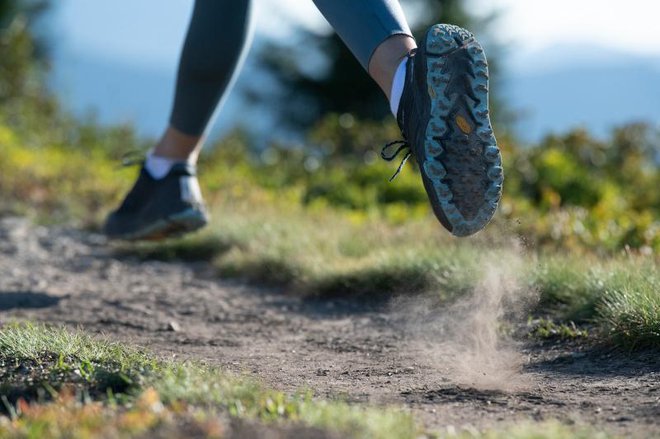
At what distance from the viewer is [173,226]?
3490mm

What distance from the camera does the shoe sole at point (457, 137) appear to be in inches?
86.0

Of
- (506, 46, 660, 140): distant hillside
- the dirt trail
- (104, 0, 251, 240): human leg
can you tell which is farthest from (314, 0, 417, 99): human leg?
(506, 46, 660, 140): distant hillside

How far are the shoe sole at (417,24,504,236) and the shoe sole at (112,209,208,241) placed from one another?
4.64 ft

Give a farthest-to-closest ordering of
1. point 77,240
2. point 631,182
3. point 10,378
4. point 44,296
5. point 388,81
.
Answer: point 631,182, point 77,240, point 44,296, point 388,81, point 10,378

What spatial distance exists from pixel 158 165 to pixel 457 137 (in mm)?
1597

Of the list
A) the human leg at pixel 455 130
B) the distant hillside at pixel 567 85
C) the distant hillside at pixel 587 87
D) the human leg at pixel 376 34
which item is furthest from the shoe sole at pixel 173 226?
the distant hillside at pixel 587 87

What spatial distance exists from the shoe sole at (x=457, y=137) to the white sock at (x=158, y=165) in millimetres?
1486

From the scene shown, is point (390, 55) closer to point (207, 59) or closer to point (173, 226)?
point (207, 59)

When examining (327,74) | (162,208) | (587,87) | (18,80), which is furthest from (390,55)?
(587,87)

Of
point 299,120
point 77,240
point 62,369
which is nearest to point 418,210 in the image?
point 77,240

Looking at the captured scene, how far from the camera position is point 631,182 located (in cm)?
724

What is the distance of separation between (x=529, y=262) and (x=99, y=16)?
332 feet

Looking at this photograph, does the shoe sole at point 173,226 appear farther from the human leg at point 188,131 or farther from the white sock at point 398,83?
the white sock at point 398,83

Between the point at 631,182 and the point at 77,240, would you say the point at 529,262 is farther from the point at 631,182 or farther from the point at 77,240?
the point at 631,182
